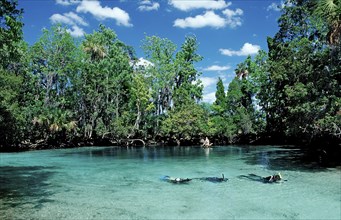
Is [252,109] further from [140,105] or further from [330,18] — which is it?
[330,18]

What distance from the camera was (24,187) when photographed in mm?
14859

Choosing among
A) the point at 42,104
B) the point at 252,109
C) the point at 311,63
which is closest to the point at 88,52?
the point at 42,104

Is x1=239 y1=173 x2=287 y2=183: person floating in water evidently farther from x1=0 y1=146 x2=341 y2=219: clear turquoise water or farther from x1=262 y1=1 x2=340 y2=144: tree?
x1=262 y1=1 x2=340 y2=144: tree

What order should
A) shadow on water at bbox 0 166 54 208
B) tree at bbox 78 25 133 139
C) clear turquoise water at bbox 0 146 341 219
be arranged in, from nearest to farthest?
1. clear turquoise water at bbox 0 146 341 219
2. shadow on water at bbox 0 166 54 208
3. tree at bbox 78 25 133 139

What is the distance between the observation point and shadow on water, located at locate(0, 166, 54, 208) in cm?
1216

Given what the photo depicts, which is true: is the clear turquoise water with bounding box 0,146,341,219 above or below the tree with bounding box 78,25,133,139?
below

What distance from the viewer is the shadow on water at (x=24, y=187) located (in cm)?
1216

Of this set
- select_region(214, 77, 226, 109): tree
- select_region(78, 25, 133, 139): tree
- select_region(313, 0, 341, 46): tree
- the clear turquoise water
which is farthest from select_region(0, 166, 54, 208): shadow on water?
select_region(214, 77, 226, 109): tree

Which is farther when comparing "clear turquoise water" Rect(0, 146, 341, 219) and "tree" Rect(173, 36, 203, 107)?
"tree" Rect(173, 36, 203, 107)

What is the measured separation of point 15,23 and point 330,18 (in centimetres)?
1330

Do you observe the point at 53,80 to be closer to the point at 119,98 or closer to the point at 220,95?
the point at 119,98

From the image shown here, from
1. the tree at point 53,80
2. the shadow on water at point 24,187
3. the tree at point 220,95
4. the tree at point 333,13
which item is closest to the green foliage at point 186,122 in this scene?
the tree at point 220,95

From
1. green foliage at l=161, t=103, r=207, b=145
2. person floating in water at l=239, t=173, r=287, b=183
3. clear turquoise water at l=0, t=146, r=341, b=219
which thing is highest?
green foliage at l=161, t=103, r=207, b=145

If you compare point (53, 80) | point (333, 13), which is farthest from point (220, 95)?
point (333, 13)
